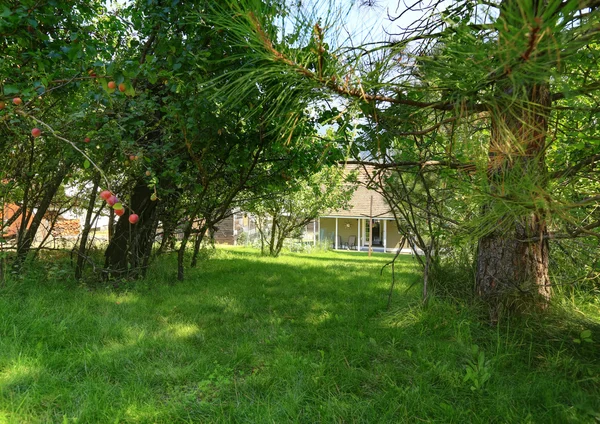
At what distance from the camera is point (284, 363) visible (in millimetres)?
Result: 2641

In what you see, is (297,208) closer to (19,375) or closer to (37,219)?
(37,219)

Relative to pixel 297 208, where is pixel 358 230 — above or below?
below

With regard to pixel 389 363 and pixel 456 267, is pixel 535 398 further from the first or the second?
pixel 456 267

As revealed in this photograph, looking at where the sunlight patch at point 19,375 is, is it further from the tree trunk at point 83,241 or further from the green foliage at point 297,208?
the green foliage at point 297,208

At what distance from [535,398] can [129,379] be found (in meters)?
2.55

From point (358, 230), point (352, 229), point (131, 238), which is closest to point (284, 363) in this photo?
point (131, 238)

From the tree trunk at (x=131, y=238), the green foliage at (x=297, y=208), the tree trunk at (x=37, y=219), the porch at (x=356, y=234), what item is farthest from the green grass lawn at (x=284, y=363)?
the porch at (x=356, y=234)

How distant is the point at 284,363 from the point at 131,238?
3595 millimetres

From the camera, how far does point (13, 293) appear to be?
3.79 m

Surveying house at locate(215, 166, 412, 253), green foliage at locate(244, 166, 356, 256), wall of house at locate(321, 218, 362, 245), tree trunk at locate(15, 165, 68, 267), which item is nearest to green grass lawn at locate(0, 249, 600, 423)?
tree trunk at locate(15, 165, 68, 267)

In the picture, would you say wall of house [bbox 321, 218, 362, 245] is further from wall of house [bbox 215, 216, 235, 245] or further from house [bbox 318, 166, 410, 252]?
wall of house [bbox 215, 216, 235, 245]

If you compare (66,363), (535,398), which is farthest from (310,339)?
(66,363)

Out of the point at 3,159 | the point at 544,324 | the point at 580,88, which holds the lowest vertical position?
the point at 544,324

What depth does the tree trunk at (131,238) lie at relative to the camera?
207 inches
